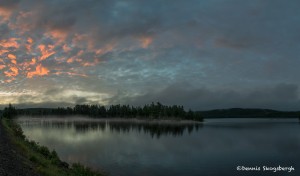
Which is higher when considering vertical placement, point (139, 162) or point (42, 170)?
point (42, 170)

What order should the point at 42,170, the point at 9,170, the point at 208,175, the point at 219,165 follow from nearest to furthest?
1. the point at 9,170
2. the point at 42,170
3. the point at 208,175
4. the point at 219,165

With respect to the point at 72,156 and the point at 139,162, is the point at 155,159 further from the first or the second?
the point at 72,156

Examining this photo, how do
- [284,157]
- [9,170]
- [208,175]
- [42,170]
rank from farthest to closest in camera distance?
[284,157] → [208,175] → [42,170] → [9,170]

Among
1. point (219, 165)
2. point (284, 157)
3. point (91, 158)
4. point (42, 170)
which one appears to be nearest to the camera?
point (42, 170)

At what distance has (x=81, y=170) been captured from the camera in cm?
2852

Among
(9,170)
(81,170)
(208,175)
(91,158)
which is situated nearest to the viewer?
(9,170)

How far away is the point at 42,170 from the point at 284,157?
38.9 meters

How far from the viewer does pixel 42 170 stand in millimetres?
24266

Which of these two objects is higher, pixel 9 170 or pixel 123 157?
pixel 9 170

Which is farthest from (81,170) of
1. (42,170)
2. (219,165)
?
(219,165)

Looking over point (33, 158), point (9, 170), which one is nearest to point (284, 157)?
point (33, 158)

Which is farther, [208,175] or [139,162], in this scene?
[139,162]

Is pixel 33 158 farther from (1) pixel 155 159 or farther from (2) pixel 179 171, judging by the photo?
(1) pixel 155 159

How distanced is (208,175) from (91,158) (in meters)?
18.6
